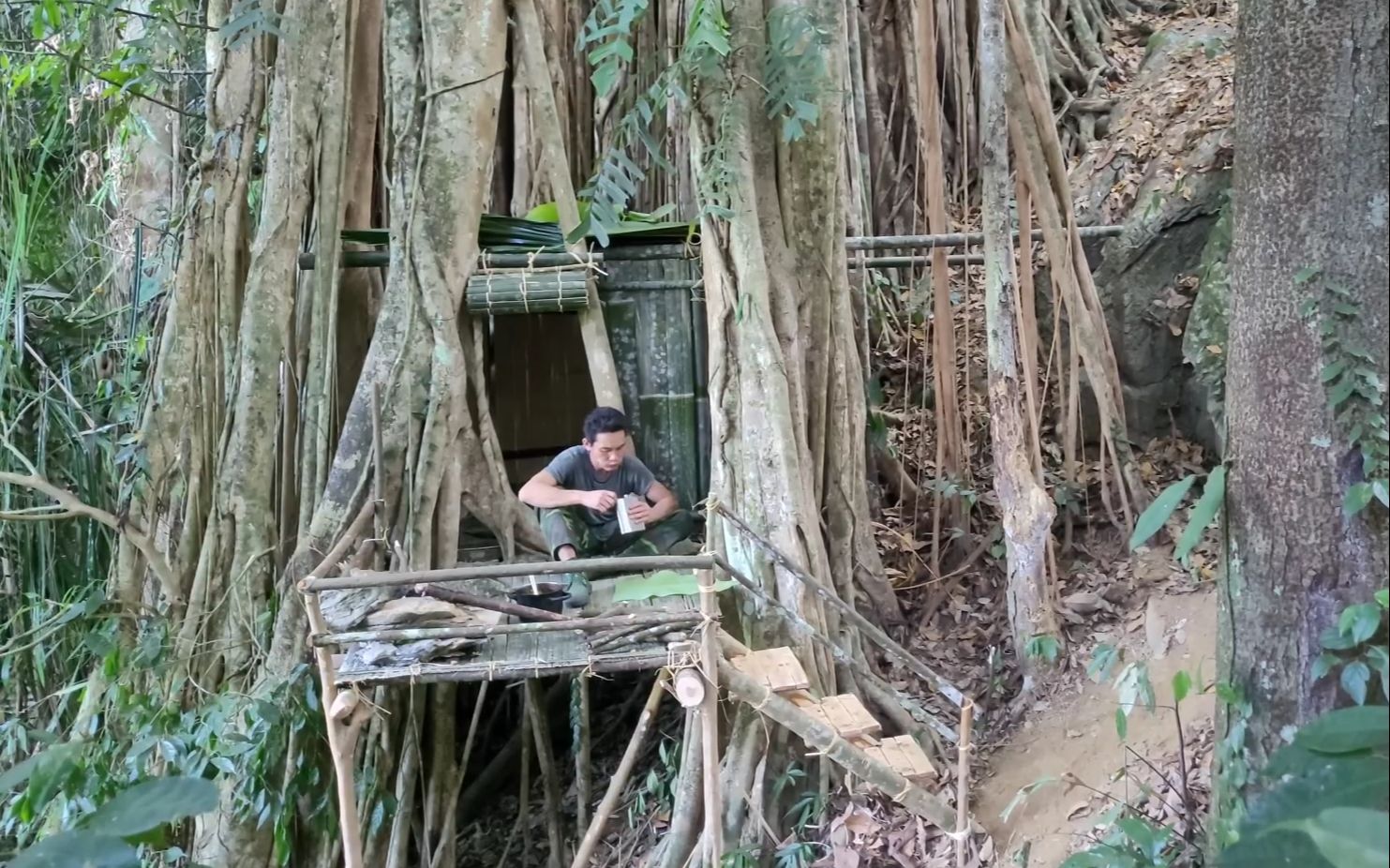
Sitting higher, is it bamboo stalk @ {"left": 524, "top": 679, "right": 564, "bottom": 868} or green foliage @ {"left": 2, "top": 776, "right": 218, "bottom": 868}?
green foliage @ {"left": 2, "top": 776, "right": 218, "bottom": 868}

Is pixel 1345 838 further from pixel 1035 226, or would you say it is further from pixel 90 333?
pixel 90 333

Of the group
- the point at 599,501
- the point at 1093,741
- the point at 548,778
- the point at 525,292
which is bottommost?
the point at 548,778

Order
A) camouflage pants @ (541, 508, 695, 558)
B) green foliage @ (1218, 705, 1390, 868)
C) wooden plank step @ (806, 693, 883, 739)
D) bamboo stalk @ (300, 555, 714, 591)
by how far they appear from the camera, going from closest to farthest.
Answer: green foliage @ (1218, 705, 1390, 868) < bamboo stalk @ (300, 555, 714, 591) < wooden plank step @ (806, 693, 883, 739) < camouflage pants @ (541, 508, 695, 558)

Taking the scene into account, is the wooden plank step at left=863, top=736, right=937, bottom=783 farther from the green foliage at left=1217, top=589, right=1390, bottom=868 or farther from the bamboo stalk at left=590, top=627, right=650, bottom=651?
the green foliage at left=1217, top=589, right=1390, bottom=868

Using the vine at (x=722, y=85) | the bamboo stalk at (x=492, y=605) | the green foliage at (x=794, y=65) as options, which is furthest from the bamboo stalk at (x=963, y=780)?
the green foliage at (x=794, y=65)

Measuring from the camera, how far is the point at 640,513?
3844 millimetres

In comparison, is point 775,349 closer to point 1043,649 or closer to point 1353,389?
point 1043,649

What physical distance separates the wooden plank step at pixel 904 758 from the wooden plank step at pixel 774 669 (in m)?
0.30

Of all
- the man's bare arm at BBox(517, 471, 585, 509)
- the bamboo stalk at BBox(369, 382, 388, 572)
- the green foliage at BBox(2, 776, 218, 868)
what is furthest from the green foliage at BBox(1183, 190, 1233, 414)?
the green foliage at BBox(2, 776, 218, 868)

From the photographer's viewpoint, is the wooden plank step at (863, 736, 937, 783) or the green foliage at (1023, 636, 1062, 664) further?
the green foliage at (1023, 636, 1062, 664)

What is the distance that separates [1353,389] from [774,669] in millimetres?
1914

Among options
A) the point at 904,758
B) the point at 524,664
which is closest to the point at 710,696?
the point at 524,664

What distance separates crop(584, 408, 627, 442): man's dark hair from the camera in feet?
12.4

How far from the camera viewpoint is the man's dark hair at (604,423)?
149 inches
